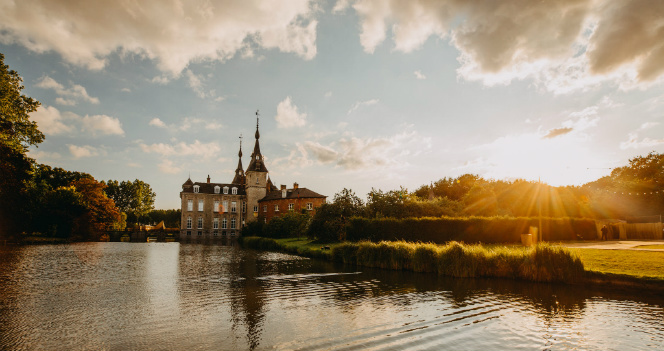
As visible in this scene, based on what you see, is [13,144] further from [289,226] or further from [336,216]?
[289,226]

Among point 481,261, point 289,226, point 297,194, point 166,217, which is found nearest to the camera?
point 481,261

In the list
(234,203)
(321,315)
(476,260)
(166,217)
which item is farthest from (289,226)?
(166,217)

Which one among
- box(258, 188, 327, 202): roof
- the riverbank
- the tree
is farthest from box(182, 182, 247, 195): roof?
the riverbank

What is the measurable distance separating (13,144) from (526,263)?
1347 inches

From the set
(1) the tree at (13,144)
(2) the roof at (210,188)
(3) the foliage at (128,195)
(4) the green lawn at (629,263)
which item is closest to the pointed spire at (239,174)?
(2) the roof at (210,188)

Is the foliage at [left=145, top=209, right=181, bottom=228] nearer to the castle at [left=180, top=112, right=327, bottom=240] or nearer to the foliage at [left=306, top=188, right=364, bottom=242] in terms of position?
the castle at [left=180, top=112, right=327, bottom=240]

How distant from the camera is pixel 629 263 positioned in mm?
13727

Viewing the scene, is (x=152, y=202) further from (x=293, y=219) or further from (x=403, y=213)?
(x=403, y=213)

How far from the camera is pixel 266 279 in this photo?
1587 centimetres

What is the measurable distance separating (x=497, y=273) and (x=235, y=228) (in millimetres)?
65046

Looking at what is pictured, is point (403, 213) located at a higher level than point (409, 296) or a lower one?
higher

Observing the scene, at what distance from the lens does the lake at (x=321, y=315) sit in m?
7.11

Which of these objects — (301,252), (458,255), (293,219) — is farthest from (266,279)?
(293,219)

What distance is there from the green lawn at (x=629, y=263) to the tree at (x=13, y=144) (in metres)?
35.6
